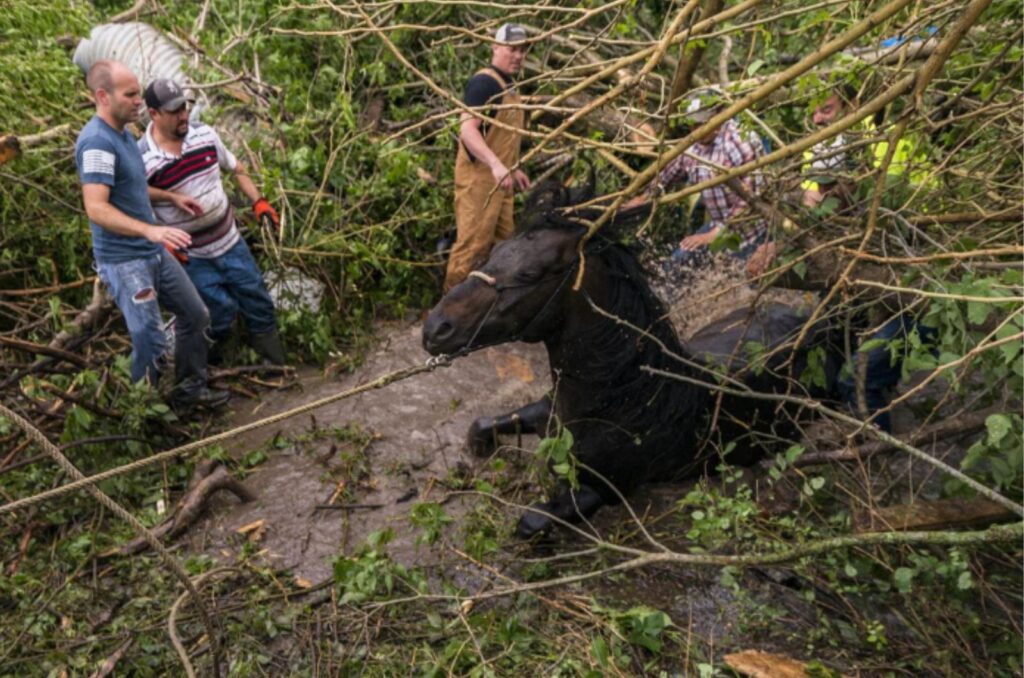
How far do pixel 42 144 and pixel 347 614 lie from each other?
162 inches

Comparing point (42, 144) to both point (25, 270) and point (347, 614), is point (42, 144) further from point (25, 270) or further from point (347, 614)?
point (347, 614)

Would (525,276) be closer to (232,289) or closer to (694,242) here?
(694,242)

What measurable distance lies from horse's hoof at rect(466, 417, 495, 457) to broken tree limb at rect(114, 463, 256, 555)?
3.75 ft

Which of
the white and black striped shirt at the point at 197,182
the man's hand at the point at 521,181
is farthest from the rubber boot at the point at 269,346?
the man's hand at the point at 521,181

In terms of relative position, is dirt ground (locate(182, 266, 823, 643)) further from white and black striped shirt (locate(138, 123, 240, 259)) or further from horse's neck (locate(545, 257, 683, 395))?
white and black striped shirt (locate(138, 123, 240, 259))

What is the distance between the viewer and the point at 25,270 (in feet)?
20.3

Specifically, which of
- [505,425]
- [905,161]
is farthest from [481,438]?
[905,161]

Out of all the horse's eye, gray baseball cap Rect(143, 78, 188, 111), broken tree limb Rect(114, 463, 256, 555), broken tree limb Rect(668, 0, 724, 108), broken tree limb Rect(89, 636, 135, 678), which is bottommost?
broken tree limb Rect(114, 463, 256, 555)

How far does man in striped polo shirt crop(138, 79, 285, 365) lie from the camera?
534cm

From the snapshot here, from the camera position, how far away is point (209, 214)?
5.62m

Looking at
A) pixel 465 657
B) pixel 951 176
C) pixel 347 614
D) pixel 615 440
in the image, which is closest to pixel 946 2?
pixel 951 176

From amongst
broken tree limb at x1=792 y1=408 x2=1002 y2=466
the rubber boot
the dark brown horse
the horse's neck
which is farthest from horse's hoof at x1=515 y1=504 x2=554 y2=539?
the rubber boot

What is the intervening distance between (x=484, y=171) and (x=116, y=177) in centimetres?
218

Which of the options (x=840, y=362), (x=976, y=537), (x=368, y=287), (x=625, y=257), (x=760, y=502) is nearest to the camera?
(x=976, y=537)
